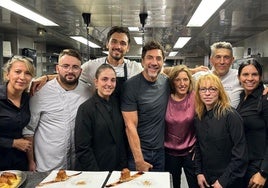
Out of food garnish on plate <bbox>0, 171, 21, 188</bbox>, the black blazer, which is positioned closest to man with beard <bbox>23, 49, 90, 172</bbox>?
the black blazer

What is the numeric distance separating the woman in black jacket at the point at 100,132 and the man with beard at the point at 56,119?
6.5 inches

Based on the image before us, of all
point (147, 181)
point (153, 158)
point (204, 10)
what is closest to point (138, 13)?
point (204, 10)

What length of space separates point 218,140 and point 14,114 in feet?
4.82

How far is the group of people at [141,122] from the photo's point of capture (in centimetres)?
199

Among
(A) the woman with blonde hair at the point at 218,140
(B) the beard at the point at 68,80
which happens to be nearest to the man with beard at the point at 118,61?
(B) the beard at the point at 68,80

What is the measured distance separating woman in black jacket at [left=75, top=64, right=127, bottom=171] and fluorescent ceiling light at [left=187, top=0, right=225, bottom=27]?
6.54 ft

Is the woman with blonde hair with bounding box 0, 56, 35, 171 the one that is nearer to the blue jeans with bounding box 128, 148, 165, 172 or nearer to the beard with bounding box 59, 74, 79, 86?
the beard with bounding box 59, 74, 79, 86

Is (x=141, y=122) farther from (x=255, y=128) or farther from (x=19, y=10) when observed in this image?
(x=19, y=10)

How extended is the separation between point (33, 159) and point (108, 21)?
12.4 feet

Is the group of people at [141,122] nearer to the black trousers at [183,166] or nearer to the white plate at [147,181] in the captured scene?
the black trousers at [183,166]

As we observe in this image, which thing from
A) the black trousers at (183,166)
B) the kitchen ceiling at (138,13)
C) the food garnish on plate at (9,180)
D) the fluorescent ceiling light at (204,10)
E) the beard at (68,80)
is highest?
the kitchen ceiling at (138,13)

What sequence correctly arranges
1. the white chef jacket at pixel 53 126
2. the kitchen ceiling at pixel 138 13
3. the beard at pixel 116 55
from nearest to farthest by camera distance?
the white chef jacket at pixel 53 126
the beard at pixel 116 55
the kitchen ceiling at pixel 138 13

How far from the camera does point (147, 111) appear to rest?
7.33 ft

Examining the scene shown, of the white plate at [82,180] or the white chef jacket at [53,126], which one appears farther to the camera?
the white chef jacket at [53,126]
